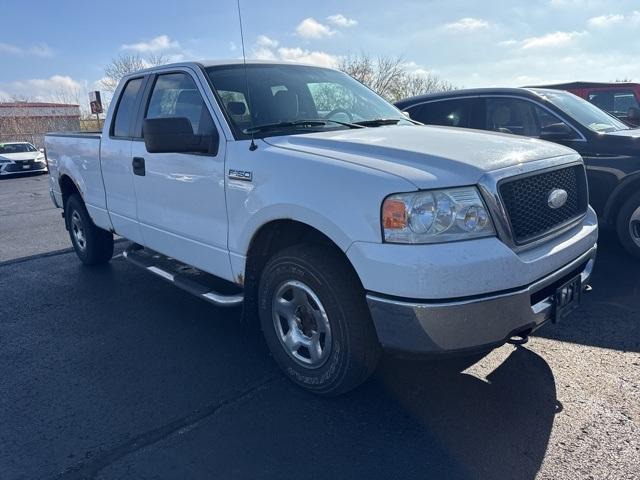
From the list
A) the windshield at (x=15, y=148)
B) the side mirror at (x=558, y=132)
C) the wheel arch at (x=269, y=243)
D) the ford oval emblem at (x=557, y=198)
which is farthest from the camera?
the windshield at (x=15, y=148)

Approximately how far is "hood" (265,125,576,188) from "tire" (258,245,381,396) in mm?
592

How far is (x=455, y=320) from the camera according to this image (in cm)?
251

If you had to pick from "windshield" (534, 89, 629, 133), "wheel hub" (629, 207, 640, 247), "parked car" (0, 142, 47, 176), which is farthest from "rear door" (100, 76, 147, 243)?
"parked car" (0, 142, 47, 176)

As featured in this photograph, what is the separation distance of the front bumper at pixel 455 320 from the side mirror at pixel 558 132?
12.5 ft

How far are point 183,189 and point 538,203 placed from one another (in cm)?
241

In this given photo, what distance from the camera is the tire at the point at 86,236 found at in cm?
605

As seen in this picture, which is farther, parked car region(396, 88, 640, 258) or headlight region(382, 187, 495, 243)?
parked car region(396, 88, 640, 258)

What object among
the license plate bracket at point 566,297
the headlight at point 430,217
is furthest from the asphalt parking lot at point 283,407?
the headlight at point 430,217

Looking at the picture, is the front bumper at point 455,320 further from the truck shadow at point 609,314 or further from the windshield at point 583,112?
the windshield at point 583,112

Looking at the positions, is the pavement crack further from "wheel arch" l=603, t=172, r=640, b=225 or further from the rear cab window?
the rear cab window

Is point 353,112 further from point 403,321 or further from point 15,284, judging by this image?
point 15,284

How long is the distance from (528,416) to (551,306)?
632 mm

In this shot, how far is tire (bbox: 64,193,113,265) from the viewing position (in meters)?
6.05

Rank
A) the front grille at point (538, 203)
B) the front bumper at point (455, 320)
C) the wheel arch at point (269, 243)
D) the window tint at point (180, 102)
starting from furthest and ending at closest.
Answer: the window tint at point (180, 102) < the wheel arch at point (269, 243) < the front grille at point (538, 203) < the front bumper at point (455, 320)
